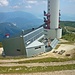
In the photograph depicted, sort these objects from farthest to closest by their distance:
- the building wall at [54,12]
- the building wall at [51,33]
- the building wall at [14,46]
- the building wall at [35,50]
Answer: the building wall at [51,33] → the building wall at [54,12] → the building wall at [35,50] → the building wall at [14,46]

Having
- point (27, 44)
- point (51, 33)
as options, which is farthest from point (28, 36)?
point (51, 33)

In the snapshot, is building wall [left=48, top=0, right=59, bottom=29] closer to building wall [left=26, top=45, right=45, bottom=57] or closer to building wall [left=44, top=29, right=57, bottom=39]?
Answer: building wall [left=44, top=29, right=57, bottom=39]

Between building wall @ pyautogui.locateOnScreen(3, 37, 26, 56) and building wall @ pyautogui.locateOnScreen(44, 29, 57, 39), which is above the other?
building wall @ pyautogui.locateOnScreen(3, 37, 26, 56)

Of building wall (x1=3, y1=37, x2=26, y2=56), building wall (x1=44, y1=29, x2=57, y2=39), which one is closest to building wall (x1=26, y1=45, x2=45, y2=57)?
building wall (x1=3, y1=37, x2=26, y2=56)

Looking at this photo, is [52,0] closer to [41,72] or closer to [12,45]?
[12,45]

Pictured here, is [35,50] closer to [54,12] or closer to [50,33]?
[50,33]

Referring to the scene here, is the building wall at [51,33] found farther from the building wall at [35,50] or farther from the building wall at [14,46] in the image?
the building wall at [14,46]

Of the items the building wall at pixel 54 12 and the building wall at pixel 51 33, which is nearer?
the building wall at pixel 54 12

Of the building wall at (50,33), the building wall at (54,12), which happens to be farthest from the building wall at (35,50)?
the building wall at (54,12)

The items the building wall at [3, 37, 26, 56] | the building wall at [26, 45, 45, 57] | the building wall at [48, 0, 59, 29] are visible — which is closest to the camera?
the building wall at [3, 37, 26, 56]
